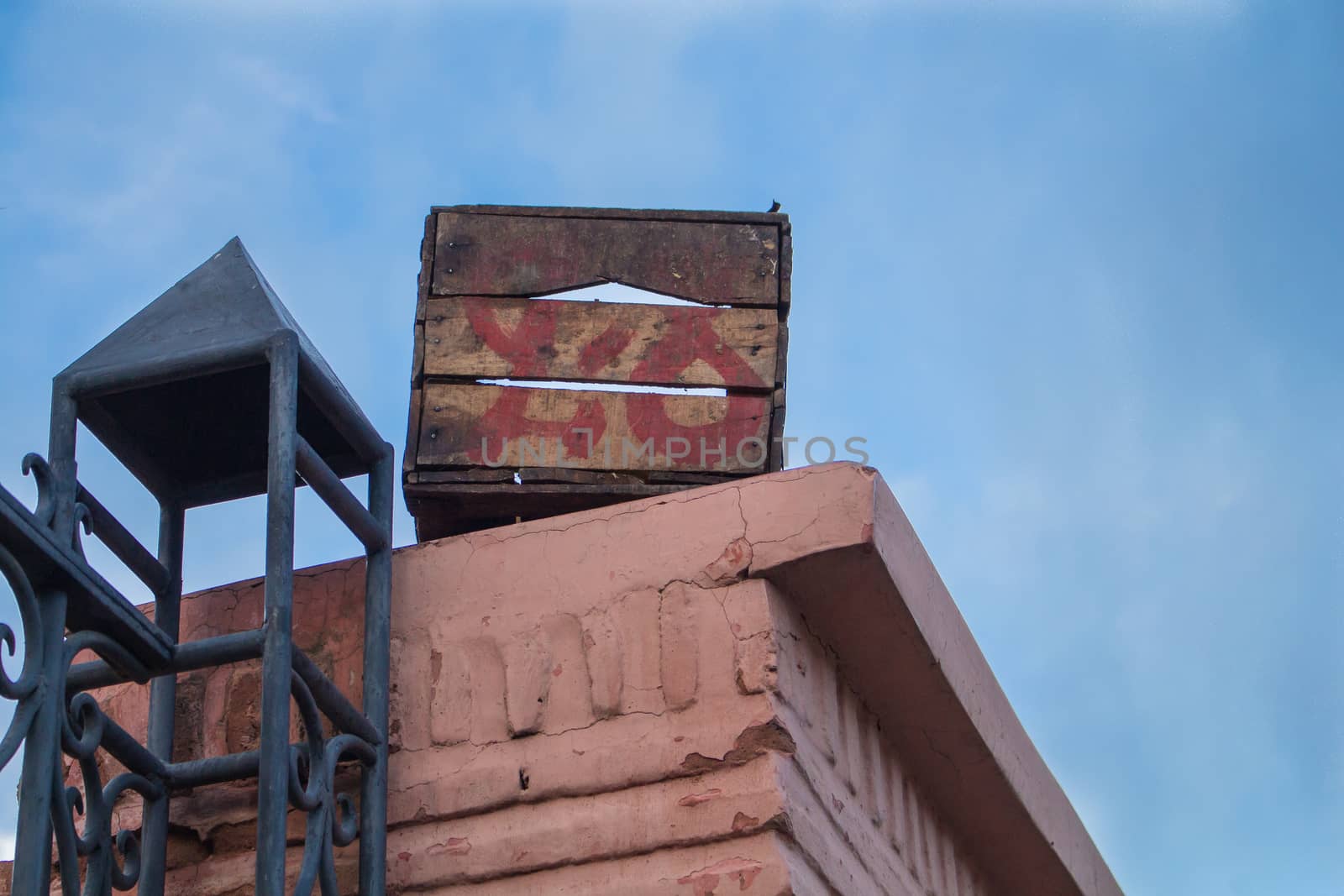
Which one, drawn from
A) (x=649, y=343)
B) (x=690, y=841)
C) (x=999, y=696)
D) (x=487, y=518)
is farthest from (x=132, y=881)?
(x=999, y=696)

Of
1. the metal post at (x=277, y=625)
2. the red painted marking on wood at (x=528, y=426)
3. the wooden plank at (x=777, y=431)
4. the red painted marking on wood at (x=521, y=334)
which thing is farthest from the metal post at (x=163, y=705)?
the wooden plank at (x=777, y=431)

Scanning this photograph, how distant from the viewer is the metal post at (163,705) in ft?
11.0

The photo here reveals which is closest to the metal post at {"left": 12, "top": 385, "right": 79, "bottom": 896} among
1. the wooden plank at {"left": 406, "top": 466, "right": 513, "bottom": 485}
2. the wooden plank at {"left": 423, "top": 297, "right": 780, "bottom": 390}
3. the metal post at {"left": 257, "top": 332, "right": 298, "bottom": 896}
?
the metal post at {"left": 257, "top": 332, "right": 298, "bottom": 896}

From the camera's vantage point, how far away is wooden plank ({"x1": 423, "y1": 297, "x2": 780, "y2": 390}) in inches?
171

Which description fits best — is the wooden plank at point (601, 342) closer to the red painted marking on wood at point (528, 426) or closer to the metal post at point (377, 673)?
Answer: the red painted marking on wood at point (528, 426)

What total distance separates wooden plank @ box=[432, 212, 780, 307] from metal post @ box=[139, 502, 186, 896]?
100 centimetres

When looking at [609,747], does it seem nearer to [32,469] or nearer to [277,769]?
[277,769]

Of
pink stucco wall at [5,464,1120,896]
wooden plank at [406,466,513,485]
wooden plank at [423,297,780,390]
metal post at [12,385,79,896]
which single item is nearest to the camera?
metal post at [12,385,79,896]

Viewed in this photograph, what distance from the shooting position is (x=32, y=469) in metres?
3.01

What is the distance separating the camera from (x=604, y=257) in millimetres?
4562

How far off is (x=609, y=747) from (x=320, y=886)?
623 millimetres

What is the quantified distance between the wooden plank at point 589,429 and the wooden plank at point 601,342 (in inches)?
2.0

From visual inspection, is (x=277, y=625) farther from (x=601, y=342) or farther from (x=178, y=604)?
(x=601, y=342)

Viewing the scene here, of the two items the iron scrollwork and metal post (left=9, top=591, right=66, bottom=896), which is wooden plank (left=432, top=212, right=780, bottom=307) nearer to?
the iron scrollwork
